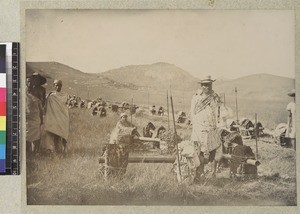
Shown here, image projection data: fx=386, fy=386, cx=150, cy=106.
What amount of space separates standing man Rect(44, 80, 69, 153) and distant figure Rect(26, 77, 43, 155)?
0.09 ft

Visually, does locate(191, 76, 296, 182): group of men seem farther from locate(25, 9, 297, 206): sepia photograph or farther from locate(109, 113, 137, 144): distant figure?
locate(109, 113, 137, 144): distant figure

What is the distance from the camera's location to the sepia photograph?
139 centimetres

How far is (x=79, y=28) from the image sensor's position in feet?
4.61

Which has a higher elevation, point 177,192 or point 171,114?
point 171,114

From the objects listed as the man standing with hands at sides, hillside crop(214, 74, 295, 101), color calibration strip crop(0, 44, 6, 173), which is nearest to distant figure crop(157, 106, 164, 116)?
the man standing with hands at sides

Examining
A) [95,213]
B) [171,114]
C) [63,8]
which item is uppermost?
[63,8]

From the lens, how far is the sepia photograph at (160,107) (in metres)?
1.39

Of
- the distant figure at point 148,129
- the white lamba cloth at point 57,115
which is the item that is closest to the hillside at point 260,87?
the distant figure at point 148,129

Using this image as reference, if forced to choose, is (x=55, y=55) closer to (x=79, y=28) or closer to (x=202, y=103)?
(x=79, y=28)

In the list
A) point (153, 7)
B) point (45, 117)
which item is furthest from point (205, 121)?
point (45, 117)

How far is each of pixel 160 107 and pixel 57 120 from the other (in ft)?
1.24

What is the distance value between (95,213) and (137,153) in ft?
0.86

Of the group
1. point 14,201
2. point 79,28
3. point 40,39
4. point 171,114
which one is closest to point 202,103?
point 171,114

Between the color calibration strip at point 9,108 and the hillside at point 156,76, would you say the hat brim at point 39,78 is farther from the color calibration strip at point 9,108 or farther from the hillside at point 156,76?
the hillside at point 156,76
